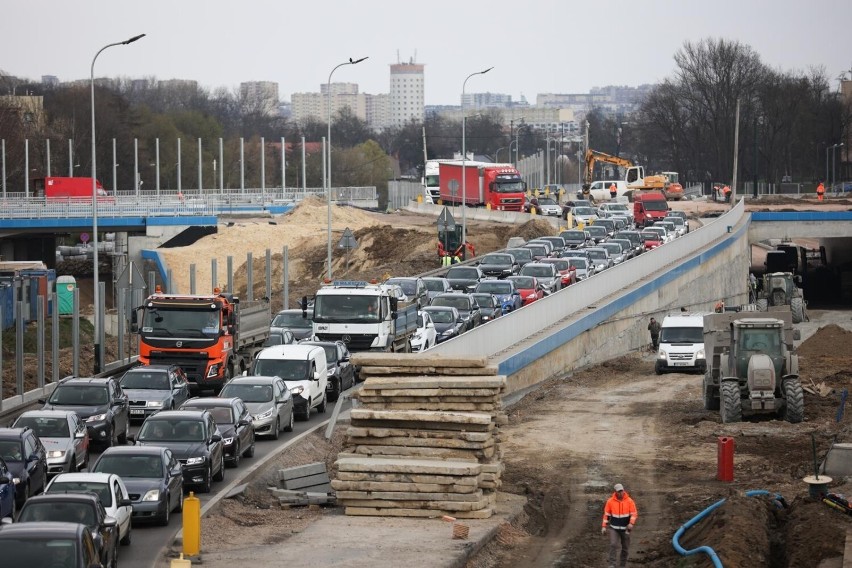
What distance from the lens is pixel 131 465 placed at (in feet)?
70.7

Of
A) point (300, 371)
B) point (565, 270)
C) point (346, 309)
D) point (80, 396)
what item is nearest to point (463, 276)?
point (565, 270)

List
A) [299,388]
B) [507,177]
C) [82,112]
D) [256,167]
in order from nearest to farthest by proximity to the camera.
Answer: [299,388] < [507,177] < [82,112] < [256,167]

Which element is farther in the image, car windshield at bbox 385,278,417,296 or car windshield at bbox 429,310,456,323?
car windshield at bbox 385,278,417,296

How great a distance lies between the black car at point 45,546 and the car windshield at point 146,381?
50.3 feet

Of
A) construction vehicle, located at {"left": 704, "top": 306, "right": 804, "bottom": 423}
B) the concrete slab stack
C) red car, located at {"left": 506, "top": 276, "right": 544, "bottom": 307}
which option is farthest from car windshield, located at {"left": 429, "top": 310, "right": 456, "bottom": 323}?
the concrete slab stack

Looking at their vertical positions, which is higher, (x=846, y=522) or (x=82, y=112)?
(x=82, y=112)

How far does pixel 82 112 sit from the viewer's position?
14625 cm

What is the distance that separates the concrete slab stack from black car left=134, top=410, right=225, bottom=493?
106 inches

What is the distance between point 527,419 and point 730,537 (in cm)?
1529

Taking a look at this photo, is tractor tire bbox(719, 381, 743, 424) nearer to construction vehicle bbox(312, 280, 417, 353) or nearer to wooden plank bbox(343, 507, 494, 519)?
construction vehicle bbox(312, 280, 417, 353)

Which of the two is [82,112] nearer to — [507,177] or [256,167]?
[256,167]

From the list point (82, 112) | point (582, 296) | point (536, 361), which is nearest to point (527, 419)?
point (536, 361)

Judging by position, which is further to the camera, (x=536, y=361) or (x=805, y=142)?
(x=805, y=142)

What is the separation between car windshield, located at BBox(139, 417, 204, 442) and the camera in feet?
79.6
